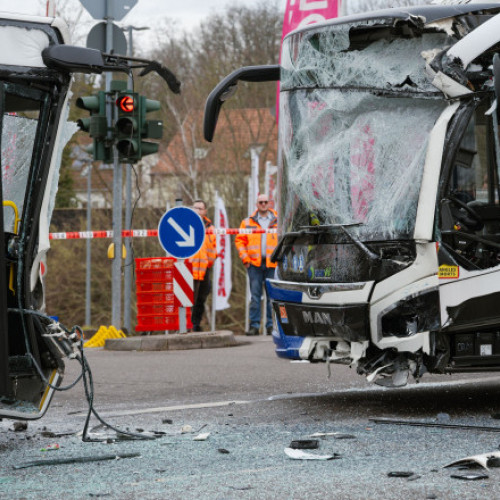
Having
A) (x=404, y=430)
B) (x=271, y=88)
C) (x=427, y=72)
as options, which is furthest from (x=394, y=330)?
(x=271, y=88)

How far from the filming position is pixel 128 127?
15.6 m

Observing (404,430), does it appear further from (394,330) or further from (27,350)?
(27,350)

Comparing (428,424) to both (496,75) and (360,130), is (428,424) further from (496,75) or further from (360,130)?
(496,75)

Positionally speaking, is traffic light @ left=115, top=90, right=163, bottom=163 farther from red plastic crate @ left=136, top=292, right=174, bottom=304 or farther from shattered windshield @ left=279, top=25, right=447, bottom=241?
shattered windshield @ left=279, top=25, right=447, bottom=241

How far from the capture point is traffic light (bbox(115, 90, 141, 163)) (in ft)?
51.1

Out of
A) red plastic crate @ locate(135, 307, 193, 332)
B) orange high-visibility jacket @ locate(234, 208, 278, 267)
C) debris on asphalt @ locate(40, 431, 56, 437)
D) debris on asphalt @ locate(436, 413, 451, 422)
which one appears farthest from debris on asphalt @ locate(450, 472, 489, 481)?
red plastic crate @ locate(135, 307, 193, 332)

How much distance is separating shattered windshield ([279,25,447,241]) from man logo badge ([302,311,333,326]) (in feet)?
2.24

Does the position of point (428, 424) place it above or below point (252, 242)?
below

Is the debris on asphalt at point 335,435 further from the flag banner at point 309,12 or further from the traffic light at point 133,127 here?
the flag banner at point 309,12

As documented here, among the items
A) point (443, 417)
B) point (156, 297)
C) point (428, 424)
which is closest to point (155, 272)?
point (156, 297)

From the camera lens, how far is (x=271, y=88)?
38.2 m

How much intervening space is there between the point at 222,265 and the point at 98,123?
22.5 feet

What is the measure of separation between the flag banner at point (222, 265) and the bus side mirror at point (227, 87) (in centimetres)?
1126

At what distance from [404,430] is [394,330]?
968mm
